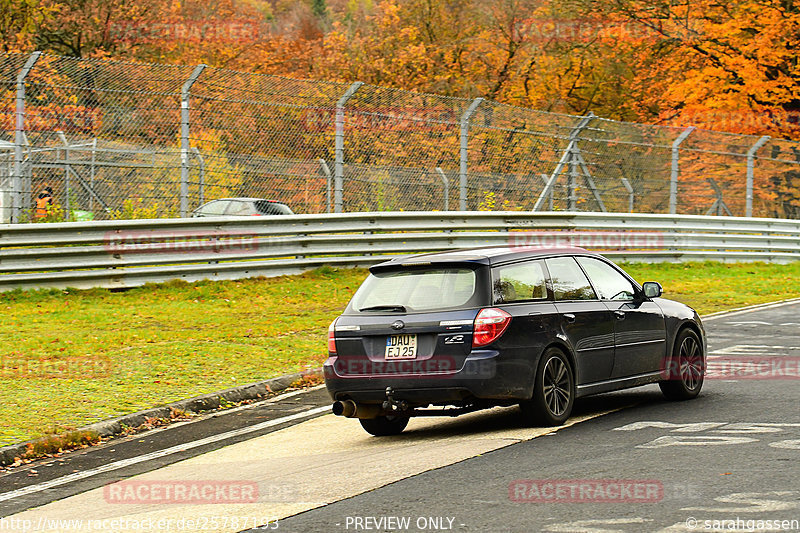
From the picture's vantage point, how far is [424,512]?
6309mm

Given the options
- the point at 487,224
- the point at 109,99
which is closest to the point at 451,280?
the point at 109,99

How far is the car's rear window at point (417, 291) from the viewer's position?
8789mm

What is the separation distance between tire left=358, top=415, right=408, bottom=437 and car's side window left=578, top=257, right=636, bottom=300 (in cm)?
211

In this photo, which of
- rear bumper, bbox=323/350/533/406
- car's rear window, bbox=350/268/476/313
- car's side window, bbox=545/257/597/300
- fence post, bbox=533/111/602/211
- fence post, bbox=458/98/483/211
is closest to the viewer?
rear bumper, bbox=323/350/533/406

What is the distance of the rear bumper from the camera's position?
8.39 m

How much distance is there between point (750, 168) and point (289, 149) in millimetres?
13696

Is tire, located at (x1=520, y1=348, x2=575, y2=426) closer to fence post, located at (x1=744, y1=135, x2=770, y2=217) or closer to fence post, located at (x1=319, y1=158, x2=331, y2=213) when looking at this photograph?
fence post, located at (x1=319, y1=158, x2=331, y2=213)

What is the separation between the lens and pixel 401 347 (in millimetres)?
8633

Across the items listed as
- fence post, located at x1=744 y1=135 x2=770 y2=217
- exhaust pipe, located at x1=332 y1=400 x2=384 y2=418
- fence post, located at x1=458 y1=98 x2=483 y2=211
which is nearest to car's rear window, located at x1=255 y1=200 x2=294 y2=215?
fence post, located at x1=458 y1=98 x2=483 y2=211

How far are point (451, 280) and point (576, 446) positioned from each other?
1.72 metres

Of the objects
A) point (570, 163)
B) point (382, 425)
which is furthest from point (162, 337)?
point (570, 163)

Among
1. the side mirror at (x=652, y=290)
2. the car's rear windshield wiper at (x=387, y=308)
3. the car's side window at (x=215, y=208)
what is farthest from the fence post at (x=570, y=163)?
the car's rear windshield wiper at (x=387, y=308)

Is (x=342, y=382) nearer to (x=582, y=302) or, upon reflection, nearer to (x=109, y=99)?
(x=582, y=302)

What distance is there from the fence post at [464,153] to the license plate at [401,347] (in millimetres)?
13312
